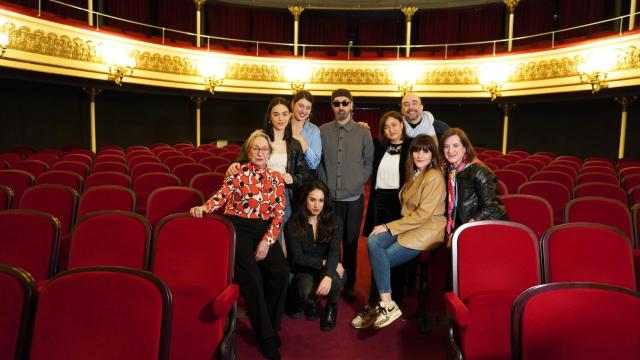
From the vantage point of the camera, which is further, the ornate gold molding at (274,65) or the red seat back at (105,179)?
the ornate gold molding at (274,65)

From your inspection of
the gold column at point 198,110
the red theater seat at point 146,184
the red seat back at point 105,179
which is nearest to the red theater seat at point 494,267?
the red theater seat at point 146,184

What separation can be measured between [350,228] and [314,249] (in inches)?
22.6

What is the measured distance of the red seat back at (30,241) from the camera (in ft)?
8.43

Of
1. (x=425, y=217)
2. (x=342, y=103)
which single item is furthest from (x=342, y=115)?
(x=425, y=217)

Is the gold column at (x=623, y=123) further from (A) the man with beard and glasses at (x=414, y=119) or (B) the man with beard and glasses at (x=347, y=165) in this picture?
(B) the man with beard and glasses at (x=347, y=165)

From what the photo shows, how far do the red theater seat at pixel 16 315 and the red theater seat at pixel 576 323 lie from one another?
180 centimetres

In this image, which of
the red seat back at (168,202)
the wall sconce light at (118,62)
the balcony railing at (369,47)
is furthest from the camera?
the balcony railing at (369,47)

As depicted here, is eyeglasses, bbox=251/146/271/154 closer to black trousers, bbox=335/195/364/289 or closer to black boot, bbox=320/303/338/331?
black trousers, bbox=335/195/364/289

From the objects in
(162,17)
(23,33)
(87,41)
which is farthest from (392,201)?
(162,17)

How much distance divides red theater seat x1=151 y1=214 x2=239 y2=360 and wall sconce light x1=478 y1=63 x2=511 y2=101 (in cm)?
1307

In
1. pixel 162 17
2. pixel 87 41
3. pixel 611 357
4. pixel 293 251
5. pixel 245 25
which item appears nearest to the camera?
pixel 611 357

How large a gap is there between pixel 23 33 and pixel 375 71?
34.0ft

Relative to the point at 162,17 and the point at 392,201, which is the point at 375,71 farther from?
the point at 392,201

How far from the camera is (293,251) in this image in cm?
326
